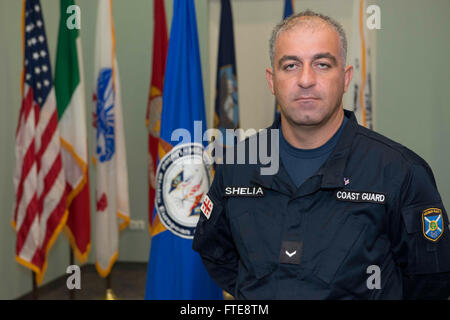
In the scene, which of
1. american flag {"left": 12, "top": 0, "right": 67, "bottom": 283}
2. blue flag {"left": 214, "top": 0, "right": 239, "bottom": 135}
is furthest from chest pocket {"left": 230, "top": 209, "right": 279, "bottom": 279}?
blue flag {"left": 214, "top": 0, "right": 239, "bottom": 135}

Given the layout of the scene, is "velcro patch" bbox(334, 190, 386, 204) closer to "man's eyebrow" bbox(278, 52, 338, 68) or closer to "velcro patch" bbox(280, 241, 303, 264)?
"velcro patch" bbox(280, 241, 303, 264)

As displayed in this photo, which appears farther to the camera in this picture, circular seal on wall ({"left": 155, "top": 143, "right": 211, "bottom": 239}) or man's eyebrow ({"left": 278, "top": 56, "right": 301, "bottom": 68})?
circular seal on wall ({"left": 155, "top": 143, "right": 211, "bottom": 239})

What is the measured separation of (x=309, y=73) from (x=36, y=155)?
2285 mm

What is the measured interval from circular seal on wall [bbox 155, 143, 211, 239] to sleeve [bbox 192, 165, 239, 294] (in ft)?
2.19

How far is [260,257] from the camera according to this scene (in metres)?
1.25

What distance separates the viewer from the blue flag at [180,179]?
221 centimetres

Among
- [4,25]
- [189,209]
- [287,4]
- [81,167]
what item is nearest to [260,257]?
[189,209]

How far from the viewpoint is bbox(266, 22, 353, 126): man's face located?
1.21 m

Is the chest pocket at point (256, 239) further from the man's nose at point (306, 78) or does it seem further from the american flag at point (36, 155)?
the american flag at point (36, 155)

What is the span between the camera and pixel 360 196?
47.3 inches

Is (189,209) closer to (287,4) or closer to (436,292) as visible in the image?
(436,292)

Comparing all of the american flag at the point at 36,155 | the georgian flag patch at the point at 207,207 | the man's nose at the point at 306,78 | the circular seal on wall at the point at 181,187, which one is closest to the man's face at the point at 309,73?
the man's nose at the point at 306,78

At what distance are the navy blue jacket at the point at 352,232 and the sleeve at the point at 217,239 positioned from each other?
6.9 inches
